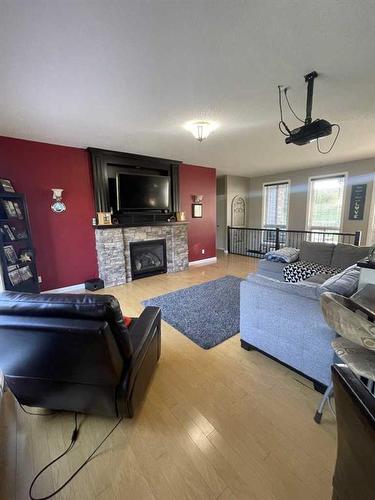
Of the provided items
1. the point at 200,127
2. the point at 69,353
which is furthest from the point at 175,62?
the point at 69,353

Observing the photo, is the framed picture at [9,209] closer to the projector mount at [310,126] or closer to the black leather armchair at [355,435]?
the projector mount at [310,126]

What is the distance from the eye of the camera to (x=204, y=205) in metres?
5.91

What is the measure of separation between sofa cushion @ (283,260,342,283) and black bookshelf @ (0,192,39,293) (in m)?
4.16

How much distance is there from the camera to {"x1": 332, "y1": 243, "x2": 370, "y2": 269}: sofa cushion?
11.7ft

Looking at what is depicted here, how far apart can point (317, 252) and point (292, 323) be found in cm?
284

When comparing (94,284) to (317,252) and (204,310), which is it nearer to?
(204,310)

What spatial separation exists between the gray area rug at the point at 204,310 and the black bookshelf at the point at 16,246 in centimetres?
179

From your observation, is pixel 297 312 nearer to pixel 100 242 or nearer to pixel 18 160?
pixel 100 242

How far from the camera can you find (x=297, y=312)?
69.9 inches

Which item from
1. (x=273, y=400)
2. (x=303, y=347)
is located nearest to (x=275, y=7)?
(x=303, y=347)

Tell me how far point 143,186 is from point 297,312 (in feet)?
12.2

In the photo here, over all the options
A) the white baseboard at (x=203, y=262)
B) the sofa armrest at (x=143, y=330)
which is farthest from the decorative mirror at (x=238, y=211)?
the sofa armrest at (x=143, y=330)

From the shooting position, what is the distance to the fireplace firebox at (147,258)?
185 inches

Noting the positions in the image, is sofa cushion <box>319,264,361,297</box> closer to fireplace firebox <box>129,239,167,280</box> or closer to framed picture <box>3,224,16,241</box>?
fireplace firebox <box>129,239,167,280</box>
